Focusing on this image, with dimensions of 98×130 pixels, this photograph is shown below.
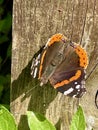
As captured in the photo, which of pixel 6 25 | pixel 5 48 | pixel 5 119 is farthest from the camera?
pixel 5 48

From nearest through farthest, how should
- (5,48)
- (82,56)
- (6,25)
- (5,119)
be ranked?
(82,56)
(5,119)
(6,25)
(5,48)

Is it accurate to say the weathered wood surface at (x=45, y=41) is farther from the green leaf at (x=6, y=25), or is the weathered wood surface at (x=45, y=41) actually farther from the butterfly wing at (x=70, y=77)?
the green leaf at (x=6, y=25)

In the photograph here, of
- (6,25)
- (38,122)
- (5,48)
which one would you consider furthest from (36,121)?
(5,48)

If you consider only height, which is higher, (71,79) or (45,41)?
(45,41)

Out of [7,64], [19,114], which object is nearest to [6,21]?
[7,64]

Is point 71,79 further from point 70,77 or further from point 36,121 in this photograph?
point 36,121

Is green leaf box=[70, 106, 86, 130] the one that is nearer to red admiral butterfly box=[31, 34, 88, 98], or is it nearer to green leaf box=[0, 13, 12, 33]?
red admiral butterfly box=[31, 34, 88, 98]

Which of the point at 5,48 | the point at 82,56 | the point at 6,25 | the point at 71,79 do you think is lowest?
the point at 5,48

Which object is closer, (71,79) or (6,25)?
(71,79)
